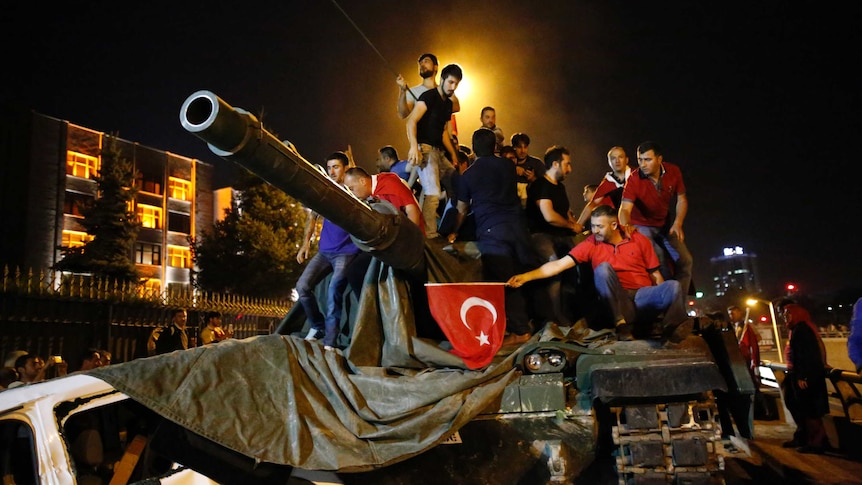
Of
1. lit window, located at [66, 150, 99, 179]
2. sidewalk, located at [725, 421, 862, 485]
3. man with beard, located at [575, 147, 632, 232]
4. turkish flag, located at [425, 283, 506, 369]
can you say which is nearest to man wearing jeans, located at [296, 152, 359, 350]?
turkish flag, located at [425, 283, 506, 369]

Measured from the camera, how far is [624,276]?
5285 mm

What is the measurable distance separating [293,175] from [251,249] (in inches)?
961

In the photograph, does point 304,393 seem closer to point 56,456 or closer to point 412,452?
point 412,452

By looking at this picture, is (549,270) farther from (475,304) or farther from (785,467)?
(785,467)

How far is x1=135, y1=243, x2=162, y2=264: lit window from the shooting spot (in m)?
40.7

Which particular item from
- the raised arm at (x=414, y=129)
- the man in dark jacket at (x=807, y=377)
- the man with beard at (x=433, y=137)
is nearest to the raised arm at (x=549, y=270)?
the man with beard at (x=433, y=137)

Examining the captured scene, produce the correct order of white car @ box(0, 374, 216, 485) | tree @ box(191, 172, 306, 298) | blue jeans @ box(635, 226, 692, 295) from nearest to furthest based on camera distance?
white car @ box(0, 374, 216, 485), blue jeans @ box(635, 226, 692, 295), tree @ box(191, 172, 306, 298)

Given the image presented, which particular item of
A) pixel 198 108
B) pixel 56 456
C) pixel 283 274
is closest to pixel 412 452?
pixel 56 456

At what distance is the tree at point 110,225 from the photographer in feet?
81.9

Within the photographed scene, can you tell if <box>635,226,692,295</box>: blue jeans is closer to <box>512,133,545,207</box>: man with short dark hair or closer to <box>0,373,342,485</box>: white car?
<box>512,133,545,207</box>: man with short dark hair

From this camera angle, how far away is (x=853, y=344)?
26.1 feet

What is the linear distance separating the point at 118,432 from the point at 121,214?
25.0 metres

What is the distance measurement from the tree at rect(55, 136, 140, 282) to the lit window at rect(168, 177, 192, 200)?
15805 millimetres

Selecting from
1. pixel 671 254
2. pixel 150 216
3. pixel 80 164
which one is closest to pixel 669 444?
pixel 671 254
